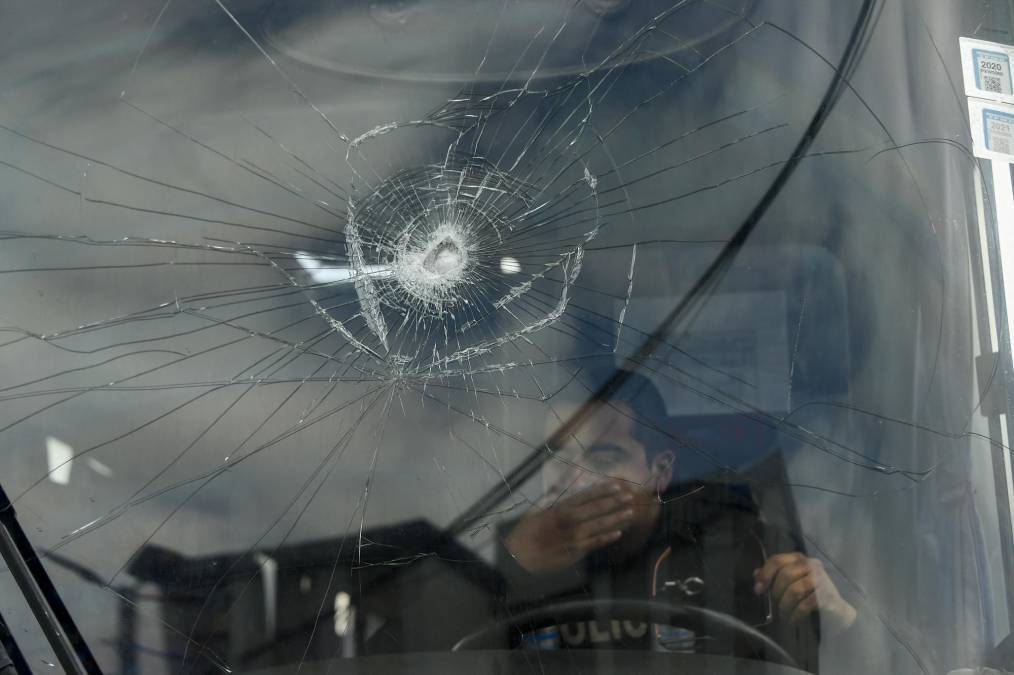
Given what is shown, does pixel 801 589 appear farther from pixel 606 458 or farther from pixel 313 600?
pixel 313 600

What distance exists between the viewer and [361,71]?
41.9 inches

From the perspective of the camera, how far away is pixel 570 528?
1022mm

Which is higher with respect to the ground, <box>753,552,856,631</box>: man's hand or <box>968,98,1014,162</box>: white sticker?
<box>968,98,1014,162</box>: white sticker

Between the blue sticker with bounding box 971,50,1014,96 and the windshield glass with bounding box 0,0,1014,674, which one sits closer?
the windshield glass with bounding box 0,0,1014,674

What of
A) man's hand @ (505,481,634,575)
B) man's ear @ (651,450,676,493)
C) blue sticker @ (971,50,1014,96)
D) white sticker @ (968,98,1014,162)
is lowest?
man's hand @ (505,481,634,575)

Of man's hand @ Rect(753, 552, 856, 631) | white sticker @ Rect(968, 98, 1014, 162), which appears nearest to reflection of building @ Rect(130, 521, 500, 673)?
man's hand @ Rect(753, 552, 856, 631)

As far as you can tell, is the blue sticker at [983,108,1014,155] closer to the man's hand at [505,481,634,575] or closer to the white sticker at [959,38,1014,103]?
the white sticker at [959,38,1014,103]

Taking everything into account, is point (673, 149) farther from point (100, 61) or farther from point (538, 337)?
point (100, 61)

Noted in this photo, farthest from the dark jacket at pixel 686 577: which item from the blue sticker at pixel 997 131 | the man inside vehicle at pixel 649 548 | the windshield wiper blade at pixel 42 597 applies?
the blue sticker at pixel 997 131

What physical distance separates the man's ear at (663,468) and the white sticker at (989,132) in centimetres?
59

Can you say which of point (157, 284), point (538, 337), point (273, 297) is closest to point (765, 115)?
point (538, 337)

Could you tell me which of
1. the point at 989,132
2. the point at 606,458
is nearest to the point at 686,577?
the point at 606,458

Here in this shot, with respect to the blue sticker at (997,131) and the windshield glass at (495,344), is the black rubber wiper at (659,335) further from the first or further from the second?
the blue sticker at (997,131)

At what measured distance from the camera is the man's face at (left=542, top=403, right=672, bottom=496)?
1029 millimetres
